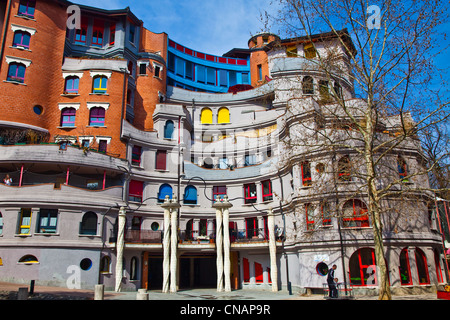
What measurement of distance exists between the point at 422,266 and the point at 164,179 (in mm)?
23220

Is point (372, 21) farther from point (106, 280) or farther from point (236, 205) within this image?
point (106, 280)

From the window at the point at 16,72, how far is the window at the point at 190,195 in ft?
61.9

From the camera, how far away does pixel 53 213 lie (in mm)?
27438

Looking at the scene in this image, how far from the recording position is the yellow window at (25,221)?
26422 mm

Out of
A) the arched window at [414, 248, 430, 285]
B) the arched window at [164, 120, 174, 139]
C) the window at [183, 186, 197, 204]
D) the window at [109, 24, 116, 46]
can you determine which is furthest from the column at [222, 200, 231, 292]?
the window at [109, 24, 116, 46]

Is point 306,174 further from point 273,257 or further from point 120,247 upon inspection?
point 120,247

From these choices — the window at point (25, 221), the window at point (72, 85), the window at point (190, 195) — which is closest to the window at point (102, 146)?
the window at point (72, 85)

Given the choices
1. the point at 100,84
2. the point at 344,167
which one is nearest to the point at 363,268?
the point at 344,167

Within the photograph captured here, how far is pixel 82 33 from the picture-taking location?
131ft

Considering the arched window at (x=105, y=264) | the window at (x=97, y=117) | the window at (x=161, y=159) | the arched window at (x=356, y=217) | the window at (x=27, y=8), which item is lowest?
the arched window at (x=105, y=264)

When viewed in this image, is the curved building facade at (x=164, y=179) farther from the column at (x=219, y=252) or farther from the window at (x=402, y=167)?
the window at (x=402, y=167)

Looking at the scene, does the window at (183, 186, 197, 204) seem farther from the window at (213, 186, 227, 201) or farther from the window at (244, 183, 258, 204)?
the window at (244, 183, 258, 204)

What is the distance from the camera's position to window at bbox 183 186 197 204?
117 feet
